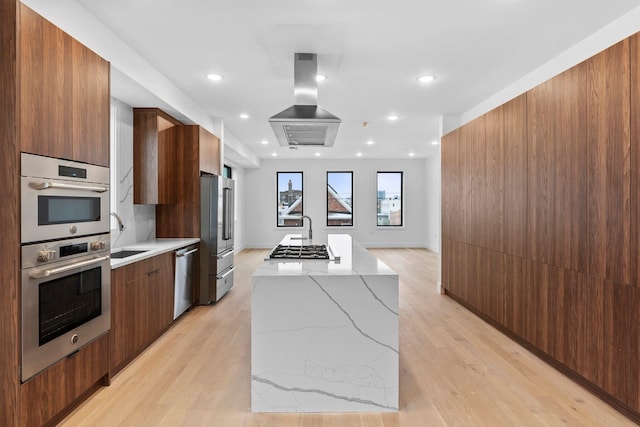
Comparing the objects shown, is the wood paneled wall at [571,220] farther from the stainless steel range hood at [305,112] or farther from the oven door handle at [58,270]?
the oven door handle at [58,270]

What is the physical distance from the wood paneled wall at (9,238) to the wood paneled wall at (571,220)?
3.31 metres

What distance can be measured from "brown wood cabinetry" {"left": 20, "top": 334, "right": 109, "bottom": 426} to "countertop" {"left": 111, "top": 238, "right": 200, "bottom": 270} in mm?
555

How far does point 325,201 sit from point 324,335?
335 inches

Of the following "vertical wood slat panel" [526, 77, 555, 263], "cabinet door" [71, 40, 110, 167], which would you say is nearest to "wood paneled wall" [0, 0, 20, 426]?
"cabinet door" [71, 40, 110, 167]

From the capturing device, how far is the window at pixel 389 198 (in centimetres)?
1080

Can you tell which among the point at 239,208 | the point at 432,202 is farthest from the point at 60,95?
the point at 432,202

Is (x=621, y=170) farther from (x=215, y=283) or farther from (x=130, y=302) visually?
(x=215, y=283)

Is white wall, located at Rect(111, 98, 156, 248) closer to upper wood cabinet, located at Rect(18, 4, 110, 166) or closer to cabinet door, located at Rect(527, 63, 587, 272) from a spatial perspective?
upper wood cabinet, located at Rect(18, 4, 110, 166)

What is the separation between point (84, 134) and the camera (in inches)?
89.8

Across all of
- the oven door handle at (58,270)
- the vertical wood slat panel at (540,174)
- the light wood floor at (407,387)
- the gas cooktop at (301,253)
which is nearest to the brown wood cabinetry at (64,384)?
the light wood floor at (407,387)

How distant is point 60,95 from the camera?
2061mm

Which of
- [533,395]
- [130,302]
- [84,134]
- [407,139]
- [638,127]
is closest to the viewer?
[638,127]

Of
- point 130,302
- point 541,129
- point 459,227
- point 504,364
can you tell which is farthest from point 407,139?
point 130,302

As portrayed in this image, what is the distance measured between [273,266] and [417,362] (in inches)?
58.4
